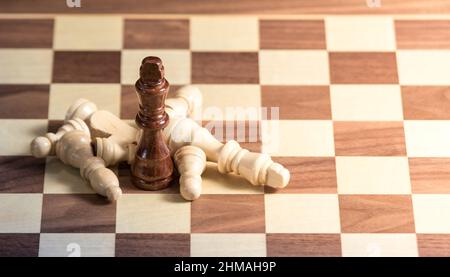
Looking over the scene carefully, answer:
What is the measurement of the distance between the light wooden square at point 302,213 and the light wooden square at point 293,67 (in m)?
0.42

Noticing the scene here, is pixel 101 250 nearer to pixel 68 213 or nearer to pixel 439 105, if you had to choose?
pixel 68 213

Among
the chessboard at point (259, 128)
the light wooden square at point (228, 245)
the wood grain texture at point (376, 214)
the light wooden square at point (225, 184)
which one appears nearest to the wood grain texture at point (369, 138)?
the chessboard at point (259, 128)

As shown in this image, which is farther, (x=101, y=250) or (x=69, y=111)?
(x=69, y=111)

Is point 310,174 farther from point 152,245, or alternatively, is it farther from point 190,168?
point 152,245

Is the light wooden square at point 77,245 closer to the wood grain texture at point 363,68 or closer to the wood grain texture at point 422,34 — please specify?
the wood grain texture at point 363,68

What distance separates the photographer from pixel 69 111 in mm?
2045

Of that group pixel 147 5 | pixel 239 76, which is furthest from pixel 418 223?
pixel 147 5

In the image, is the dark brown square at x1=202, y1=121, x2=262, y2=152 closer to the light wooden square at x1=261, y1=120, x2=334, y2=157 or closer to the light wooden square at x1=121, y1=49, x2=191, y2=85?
the light wooden square at x1=261, y1=120, x2=334, y2=157

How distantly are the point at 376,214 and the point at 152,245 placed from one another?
1.71ft

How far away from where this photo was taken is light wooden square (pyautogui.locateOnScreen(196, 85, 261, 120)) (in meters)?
2.13

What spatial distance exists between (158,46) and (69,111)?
0.39 m

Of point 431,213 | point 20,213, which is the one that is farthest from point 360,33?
point 20,213

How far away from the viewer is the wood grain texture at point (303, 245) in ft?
5.92
